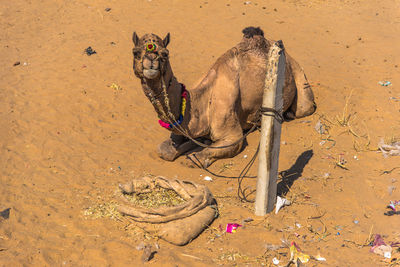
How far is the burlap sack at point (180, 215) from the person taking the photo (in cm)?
486

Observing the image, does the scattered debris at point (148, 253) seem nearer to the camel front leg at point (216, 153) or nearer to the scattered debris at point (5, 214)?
the scattered debris at point (5, 214)

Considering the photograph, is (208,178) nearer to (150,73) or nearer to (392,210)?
(150,73)

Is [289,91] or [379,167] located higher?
[289,91]

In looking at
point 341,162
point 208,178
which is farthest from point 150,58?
point 341,162

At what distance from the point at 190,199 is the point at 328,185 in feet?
6.94

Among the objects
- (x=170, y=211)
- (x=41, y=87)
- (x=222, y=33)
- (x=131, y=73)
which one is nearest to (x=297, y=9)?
(x=222, y=33)

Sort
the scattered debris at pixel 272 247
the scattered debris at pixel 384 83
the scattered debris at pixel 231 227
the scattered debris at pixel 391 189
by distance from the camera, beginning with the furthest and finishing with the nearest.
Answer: the scattered debris at pixel 384 83 → the scattered debris at pixel 391 189 → the scattered debris at pixel 231 227 → the scattered debris at pixel 272 247

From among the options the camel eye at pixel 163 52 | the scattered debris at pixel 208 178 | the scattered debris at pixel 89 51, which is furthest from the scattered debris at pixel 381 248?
the scattered debris at pixel 89 51

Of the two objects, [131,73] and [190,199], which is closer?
[190,199]

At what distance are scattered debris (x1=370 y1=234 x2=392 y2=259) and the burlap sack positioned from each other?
1.91 m

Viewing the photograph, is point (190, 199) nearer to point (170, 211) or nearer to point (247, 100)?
point (170, 211)

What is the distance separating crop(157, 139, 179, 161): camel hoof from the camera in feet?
22.2

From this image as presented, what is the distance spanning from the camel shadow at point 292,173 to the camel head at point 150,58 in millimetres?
2375

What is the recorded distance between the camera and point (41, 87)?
351 inches
